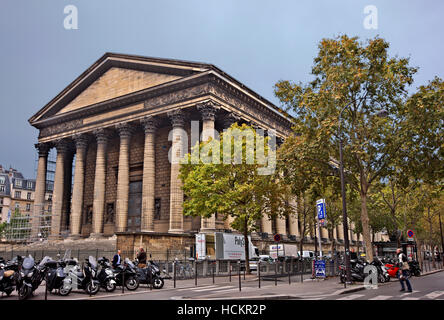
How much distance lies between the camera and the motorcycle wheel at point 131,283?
57.9ft

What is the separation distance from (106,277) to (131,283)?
1.53 m

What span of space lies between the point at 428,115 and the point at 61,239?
4066 centimetres

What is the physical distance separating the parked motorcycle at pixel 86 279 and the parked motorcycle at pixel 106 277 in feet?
2.03

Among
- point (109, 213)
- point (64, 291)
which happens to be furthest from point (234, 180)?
point (109, 213)

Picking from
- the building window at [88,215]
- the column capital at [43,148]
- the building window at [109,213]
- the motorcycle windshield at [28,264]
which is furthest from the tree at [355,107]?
the column capital at [43,148]

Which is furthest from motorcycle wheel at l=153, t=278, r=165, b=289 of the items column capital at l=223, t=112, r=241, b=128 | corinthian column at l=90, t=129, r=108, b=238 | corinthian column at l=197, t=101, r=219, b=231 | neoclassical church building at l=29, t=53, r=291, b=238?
corinthian column at l=90, t=129, r=108, b=238

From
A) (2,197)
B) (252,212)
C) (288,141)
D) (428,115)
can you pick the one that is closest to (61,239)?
(252,212)

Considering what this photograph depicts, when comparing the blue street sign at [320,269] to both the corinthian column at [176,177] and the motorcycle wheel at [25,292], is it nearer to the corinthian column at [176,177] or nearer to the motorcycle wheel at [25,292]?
the motorcycle wheel at [25,292]

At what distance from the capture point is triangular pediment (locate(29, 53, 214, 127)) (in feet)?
134

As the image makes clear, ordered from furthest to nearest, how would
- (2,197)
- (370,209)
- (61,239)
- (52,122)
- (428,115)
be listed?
(2,197) → (370,209) → (52,122) → (61,239) → (428,115)

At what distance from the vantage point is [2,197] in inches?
3526

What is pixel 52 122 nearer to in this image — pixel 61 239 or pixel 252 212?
pixel 61 239

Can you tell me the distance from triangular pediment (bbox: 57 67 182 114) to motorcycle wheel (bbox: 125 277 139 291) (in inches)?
1047

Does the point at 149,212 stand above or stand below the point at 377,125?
below
